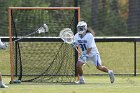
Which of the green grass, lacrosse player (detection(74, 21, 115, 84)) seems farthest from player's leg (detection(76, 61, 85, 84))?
the green grass

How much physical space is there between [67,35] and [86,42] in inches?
22.8

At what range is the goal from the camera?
706 inches

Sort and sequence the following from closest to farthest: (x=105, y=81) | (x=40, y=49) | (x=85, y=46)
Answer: (x=85, y=46)
(x=105, y=81)
(x=40, y=49)

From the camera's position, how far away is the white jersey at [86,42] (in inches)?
678

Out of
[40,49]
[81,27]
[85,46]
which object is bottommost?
[40,49]

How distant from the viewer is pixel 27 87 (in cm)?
1634

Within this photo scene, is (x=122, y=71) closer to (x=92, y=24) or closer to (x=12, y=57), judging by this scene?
(x=92, y=24)

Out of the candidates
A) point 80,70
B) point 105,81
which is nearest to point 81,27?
point 80,70

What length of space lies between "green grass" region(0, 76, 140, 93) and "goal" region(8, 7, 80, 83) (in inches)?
23.2

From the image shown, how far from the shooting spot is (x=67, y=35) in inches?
691

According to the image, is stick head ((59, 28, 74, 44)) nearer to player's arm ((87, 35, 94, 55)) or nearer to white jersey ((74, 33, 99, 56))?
white jersey ((74, 33, 99, 56))

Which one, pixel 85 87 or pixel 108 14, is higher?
pixel 108 14

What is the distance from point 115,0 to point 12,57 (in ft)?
27.4

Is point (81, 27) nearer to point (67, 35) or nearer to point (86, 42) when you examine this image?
point (86, 42)
